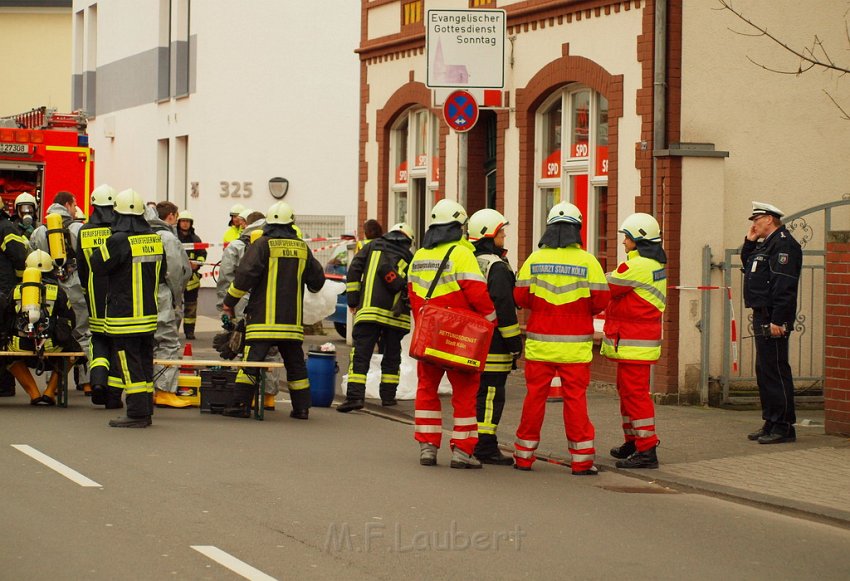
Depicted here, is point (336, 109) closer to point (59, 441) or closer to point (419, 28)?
point (419, 28)

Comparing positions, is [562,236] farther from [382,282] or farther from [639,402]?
[382,282]

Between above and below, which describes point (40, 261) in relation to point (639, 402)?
above

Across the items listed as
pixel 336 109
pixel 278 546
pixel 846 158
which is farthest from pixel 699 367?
pixel 336 109

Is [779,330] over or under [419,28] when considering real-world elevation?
under

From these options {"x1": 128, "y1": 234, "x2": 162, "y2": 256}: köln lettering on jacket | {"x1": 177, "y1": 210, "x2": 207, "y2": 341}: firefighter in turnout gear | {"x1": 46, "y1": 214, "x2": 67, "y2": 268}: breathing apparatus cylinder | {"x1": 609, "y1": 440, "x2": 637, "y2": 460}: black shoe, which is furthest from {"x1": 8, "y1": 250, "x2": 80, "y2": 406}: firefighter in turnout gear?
{"x1": 177, "y1": 210, "x2": 207, "y2": 341}: firefighter in turnout gear

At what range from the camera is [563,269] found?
1066 centimetres

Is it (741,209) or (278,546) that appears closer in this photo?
(278,546)

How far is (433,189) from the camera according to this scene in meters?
20.5

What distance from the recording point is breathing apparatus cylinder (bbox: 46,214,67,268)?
47.0ft

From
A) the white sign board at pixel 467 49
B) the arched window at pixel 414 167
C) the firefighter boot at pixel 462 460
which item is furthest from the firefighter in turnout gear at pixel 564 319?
the arched window at pixel 414 167

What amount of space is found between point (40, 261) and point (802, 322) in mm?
7763

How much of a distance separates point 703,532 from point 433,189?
12.1m

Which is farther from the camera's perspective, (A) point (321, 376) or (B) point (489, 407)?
(A) point (321, 376)

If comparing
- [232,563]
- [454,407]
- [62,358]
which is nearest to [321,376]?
[62,358]
